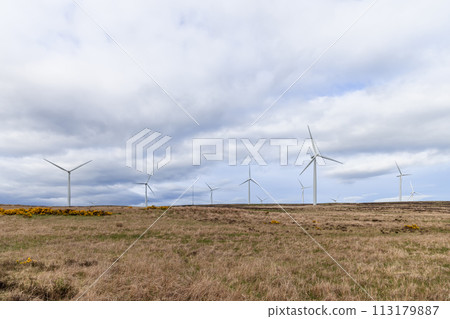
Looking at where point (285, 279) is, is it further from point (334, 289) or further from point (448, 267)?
point (448, 267)

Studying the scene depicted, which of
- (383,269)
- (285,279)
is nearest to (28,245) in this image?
(285,279)

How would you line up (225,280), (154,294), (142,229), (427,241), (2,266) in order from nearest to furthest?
(154,294) < (225,280) < (2,266) < (427,241) < (142,229)

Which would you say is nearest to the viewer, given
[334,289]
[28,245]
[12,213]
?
[334,289]

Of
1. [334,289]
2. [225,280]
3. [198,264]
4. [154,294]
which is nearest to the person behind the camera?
[154,294]

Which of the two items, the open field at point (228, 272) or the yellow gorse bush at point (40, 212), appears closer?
the open field at point (228, 272)

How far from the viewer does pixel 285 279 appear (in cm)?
1004

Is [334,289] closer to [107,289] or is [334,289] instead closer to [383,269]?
[383,269]

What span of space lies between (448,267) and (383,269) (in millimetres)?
3563

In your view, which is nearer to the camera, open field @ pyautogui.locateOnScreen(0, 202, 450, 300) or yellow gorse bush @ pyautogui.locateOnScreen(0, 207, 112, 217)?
open field @ pyautogui.locateOnScreen(0, 202, 450, 300)

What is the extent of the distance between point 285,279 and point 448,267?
27.2ft

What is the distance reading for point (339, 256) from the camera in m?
14.6

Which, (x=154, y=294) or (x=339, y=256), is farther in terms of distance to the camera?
(x=339, y=256)

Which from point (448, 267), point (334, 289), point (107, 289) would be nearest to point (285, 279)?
point (334, 289)

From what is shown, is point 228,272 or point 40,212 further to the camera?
point 40,212
